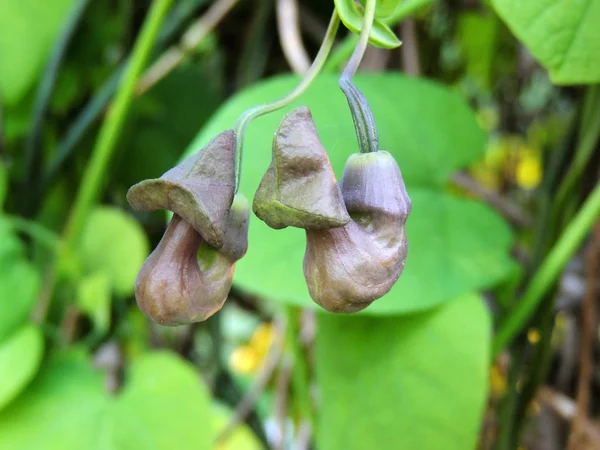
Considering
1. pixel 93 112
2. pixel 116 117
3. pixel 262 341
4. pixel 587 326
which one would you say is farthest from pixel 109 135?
pixel 262 341

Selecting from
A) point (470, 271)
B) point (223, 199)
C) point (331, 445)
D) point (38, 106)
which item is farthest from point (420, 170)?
point (38, 106)

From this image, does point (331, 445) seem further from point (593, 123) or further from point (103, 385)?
point (593, 123)

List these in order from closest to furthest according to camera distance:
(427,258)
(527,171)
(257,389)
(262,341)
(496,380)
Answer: (427,258), (257,389), (496,380), (262,341), (527,171)

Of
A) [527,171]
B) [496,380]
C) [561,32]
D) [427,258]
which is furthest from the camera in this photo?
[527,171]

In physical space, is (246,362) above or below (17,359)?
below

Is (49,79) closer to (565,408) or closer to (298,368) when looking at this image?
(298,368)

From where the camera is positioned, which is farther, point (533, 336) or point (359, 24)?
point (533, 336)

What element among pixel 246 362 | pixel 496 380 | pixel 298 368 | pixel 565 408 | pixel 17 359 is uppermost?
pixel 17 359
